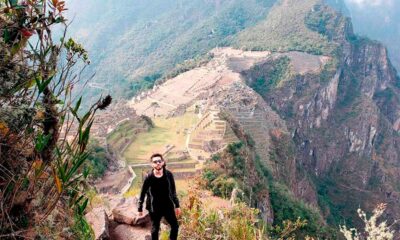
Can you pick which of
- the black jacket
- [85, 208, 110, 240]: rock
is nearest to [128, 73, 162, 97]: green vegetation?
[85, 208, 110, 240]: rock

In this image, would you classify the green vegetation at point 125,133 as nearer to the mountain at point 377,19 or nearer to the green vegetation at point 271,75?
the green vegetation at point 271,75

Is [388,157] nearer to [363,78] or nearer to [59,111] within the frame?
[363,78]

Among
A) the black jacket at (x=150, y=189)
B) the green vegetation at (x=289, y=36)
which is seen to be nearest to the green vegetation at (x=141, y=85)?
the green vegetation at (x=289, y=36)

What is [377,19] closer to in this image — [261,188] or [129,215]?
[261,188]

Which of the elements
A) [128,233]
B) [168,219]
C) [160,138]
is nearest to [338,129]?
[160,138]

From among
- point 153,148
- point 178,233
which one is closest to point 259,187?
point 153,148
